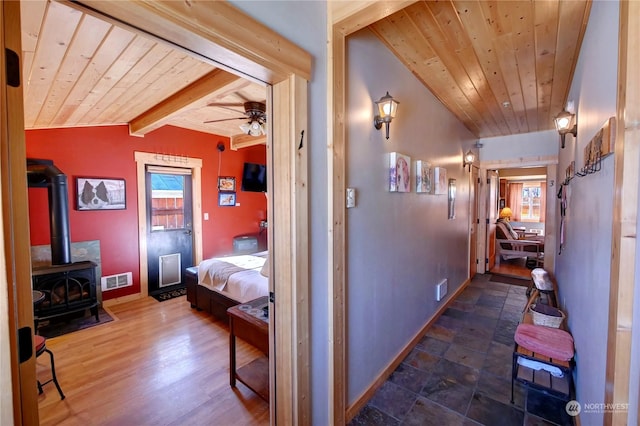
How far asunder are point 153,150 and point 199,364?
3.27 m

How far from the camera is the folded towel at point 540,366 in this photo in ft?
6.22

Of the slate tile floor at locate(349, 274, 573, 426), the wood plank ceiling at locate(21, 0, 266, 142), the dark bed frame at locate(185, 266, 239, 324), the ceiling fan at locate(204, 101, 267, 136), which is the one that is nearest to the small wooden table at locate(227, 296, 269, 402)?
the slate tile floor at locate(349, 274, 573, 426)

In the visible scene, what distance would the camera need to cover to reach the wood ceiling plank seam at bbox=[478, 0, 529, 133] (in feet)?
5.65

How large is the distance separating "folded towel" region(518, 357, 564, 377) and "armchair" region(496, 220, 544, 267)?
4.98 metres

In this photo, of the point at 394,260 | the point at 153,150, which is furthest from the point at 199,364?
the point at 153,150

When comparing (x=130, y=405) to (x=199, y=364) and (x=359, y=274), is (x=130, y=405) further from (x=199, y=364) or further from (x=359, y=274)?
(x=359, y=274)

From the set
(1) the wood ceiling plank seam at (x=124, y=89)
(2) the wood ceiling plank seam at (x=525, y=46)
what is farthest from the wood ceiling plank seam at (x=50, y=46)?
(2) the wood ceiling plank seam at (x=525, y=46)

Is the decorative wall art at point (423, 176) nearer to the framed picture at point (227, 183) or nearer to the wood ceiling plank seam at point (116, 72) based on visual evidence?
the wood ceiling plank seam at point (116, 72)

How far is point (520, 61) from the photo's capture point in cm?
234

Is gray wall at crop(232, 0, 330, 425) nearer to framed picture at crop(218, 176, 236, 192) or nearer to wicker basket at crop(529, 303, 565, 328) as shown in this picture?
wicker basket at crop(529, 303, 565, 328)

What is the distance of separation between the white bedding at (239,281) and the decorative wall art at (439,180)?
7.21 ft

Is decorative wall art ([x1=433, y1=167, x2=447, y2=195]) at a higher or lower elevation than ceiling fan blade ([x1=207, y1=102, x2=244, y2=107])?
lower

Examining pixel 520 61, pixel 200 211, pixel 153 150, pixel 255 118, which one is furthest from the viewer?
pixel 200 211

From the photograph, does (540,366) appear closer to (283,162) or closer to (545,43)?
(283,162)
